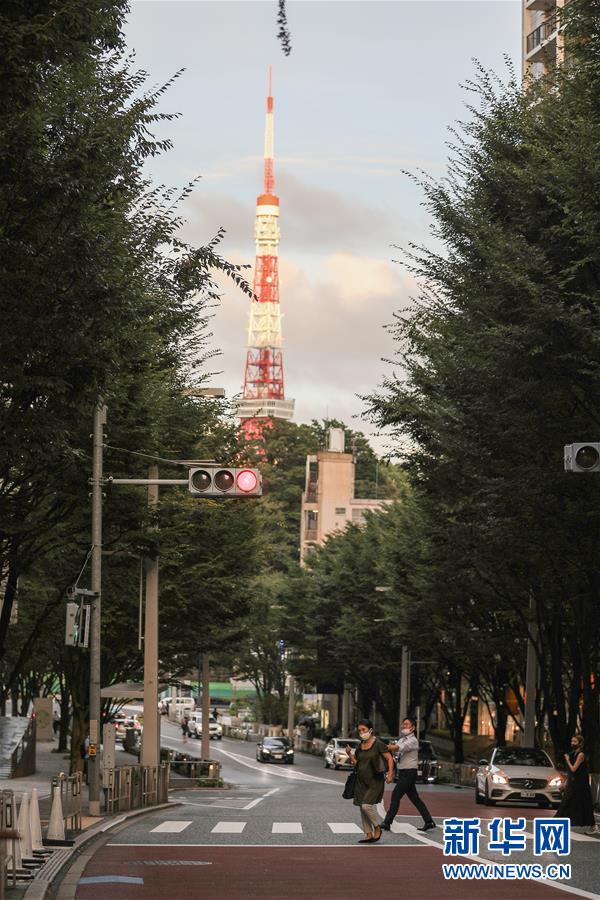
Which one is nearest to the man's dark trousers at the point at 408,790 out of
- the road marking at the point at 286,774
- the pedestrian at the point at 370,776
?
the pedestrian at the point at 370,776

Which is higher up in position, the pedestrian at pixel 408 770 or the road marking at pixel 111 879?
the pedestrian at pixel 408 770

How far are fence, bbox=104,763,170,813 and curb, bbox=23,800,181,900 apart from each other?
3.20m

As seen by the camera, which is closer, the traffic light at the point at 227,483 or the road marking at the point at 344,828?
the traffic light at the point at 227,483

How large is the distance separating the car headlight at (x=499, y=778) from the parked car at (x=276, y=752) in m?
49.6

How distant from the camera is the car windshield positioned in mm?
34875

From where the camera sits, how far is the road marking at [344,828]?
80.9 feet

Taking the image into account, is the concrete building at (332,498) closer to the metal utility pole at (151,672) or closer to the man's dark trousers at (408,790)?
the metal utility pole at (151,672)

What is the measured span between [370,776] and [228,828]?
4.80 metres

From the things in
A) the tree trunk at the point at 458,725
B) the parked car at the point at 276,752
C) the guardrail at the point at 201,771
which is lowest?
the parked car at the point at 276,752

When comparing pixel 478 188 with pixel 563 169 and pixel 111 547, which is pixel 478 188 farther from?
pixel 111 547

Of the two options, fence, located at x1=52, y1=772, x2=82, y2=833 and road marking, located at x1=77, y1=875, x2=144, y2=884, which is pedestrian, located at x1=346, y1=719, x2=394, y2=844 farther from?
road marking, located at x1=77, y1=875, x2=144, y2=884

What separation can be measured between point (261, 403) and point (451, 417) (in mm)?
164465

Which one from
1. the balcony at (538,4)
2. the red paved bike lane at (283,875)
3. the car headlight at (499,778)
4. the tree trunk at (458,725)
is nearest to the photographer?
the red paved bike lane at (283,875)

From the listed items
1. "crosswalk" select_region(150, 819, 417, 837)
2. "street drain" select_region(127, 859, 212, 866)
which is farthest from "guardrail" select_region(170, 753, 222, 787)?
"street drain" select_region(127, 859, 212, 866)
